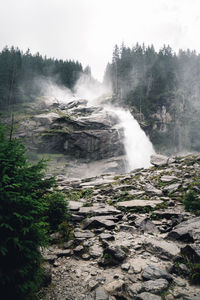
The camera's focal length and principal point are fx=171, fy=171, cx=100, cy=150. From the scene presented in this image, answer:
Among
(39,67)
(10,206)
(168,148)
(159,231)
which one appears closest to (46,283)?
(10,206)

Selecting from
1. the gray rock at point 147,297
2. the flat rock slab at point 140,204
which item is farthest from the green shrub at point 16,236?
the flat rock slab at point 140,204

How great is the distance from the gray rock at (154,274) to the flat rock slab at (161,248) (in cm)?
81

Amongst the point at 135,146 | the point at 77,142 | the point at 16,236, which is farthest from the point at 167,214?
the point at 135,146

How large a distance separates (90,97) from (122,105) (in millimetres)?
28917

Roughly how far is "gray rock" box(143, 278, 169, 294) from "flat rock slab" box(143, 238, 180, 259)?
1199 millimetres

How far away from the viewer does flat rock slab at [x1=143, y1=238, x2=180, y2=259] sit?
17.4 feet

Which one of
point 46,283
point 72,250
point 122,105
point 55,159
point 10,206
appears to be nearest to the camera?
point 10,206

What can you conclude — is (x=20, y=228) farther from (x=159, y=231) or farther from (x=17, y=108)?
(x=17, y=108)

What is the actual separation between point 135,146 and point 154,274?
3641 centimetres

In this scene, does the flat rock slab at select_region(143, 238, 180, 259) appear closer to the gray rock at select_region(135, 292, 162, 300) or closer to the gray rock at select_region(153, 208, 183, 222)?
Answer: the gray rock at select_region(135, 292, 162, 300)

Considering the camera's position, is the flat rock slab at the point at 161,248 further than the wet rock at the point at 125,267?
Yes

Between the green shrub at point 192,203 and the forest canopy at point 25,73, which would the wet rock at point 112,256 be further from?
the forest canopy at point 25,73

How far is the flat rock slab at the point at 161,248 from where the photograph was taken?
5.31m

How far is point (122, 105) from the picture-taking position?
5706cm
